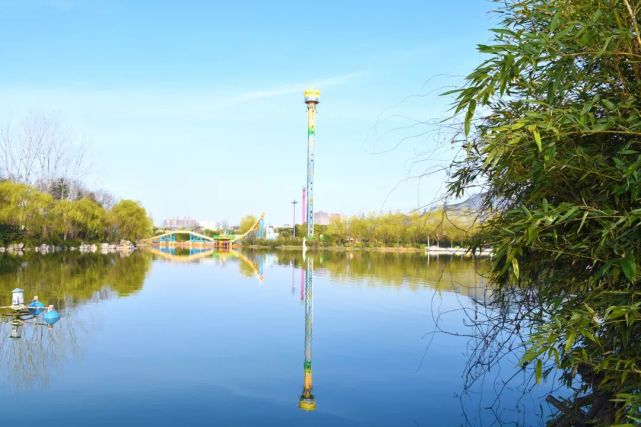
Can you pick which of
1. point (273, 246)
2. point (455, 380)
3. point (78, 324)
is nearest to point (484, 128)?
point (455, 380)

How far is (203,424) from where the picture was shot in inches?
218

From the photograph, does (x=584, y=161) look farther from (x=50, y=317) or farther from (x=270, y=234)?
(x=270, y=234)

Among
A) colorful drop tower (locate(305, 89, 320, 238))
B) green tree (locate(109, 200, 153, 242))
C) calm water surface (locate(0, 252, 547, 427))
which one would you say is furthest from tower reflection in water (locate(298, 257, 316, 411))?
colorful drop tower (locate(305, 89, 320, 238))

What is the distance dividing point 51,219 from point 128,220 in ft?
33.4

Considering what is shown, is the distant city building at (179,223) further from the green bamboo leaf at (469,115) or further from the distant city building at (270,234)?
the green bamboo leaf at (469,115)

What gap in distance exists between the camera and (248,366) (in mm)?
7859

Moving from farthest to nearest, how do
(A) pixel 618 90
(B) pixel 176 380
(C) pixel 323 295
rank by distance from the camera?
1. (C) pixel 323 295
2. (B) pixel 176 380
3. (A) pixel 618 90

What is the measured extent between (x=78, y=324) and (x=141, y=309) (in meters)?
2.44

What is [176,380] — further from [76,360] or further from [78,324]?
[78,324]

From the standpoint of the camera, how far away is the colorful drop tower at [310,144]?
182ft

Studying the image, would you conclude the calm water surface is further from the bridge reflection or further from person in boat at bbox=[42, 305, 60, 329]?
the bridge reflection

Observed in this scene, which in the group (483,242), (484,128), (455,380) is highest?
(484,128)

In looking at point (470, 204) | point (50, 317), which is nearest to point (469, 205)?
point (470, 204)

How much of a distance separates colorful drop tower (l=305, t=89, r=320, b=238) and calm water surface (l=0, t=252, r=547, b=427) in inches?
1599
